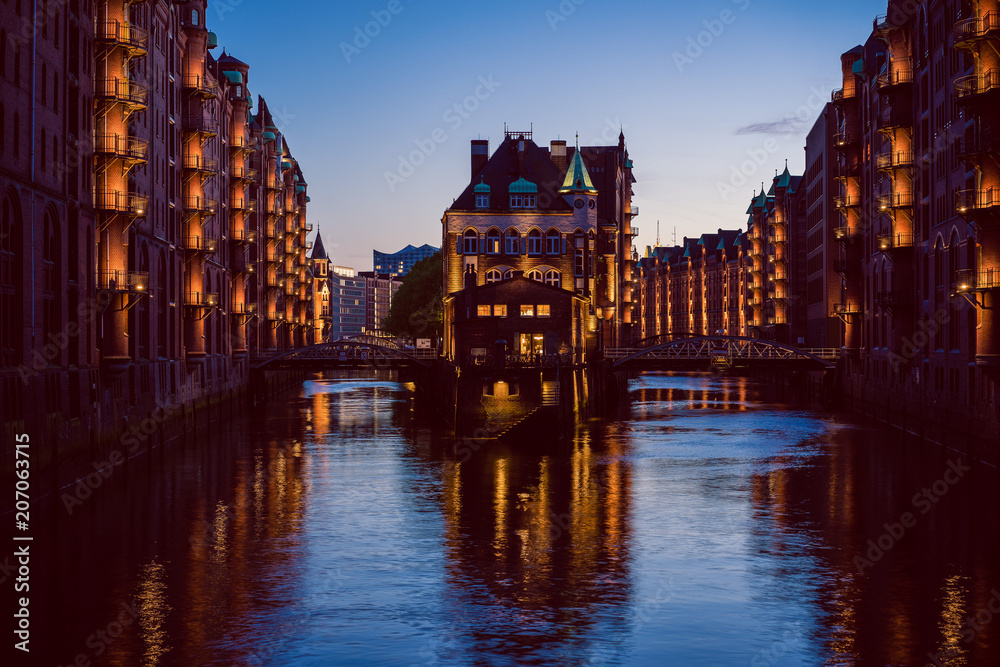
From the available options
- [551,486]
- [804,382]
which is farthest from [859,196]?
[551,486]

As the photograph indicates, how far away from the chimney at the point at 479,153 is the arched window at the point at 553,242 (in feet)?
50.4

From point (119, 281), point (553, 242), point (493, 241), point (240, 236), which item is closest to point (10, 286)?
point (119, 281)

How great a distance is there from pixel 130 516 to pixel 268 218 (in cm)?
8443

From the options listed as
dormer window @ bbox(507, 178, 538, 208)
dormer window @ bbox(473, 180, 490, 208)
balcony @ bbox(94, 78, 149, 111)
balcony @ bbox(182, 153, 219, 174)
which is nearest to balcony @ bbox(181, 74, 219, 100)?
balcony @ bbox(182, 153, 219, 174)

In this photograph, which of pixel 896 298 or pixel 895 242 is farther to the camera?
pixel 895 242

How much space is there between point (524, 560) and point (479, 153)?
84814 mm

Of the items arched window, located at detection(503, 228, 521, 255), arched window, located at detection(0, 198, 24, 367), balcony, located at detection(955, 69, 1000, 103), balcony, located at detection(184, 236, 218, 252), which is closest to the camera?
arched window, located at detection(0, 198, 24, 367)

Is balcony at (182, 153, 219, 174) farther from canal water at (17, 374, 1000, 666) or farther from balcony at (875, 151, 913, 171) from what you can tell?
balcony at (875, 151, 913, 171)

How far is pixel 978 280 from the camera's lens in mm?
56719

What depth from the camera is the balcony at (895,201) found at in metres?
75.8

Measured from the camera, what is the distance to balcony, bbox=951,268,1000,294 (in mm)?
55878

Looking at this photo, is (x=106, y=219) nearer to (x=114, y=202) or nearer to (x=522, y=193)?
(x=114, y=202)

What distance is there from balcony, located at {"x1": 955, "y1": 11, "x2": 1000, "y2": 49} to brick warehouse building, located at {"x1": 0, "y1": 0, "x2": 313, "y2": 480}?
38292 millimetres

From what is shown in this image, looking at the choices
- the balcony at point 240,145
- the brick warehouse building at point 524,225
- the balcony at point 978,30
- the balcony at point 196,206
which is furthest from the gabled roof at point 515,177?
the balcony at point 978,30
